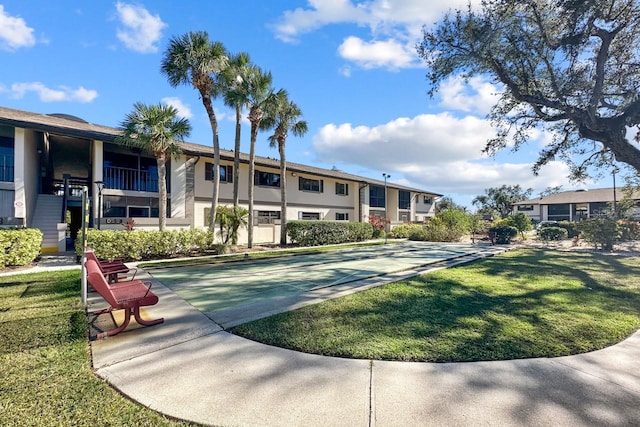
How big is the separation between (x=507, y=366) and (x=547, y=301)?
153 inches

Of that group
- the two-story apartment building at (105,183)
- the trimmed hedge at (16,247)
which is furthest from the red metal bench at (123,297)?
the two-story apartment building at (105,183)

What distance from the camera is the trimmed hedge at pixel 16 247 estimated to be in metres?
10.4

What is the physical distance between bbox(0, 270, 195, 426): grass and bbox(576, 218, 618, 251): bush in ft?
77.1

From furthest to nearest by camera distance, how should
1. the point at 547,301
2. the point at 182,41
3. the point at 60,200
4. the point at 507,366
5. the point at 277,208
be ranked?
the point at 277,208, the point at 60,200, the point at 182,41, the point at 547,301, the point at 507,366

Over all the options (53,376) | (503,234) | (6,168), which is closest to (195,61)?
(6,168)

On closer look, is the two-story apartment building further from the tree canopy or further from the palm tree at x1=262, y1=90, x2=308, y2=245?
the tree canopy

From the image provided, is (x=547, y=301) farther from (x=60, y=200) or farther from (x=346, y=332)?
(x=60, y=200)

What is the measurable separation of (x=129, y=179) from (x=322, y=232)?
12240 millimetres

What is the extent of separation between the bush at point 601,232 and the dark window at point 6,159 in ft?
102

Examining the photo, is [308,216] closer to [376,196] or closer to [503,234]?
[376,196]

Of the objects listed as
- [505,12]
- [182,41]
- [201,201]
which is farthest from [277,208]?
[505,12]

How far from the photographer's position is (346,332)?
4488 mm

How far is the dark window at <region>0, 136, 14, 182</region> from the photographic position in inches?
547

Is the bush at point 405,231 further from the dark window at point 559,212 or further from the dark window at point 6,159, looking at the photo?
the dark window at point 559,212
